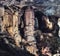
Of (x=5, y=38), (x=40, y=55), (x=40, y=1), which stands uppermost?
(x=40, y=1)

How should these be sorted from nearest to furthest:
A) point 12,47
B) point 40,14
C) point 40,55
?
point 12,47
point 40,55
point 40,14

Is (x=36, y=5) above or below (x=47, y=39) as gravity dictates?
above

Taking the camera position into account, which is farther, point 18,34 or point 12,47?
point 18,34

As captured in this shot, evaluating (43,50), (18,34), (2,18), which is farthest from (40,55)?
(2,18)

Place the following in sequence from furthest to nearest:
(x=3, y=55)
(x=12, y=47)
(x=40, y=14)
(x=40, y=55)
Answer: (x=40, y=14) → (x=40, y=55) → (x=12, y=47) → (x=3, y=55)

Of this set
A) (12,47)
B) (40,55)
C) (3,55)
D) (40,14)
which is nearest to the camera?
(3,55)

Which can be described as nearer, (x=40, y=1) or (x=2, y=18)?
(x=2, y=18)

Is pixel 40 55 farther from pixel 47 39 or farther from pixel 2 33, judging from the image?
pixel 2 33

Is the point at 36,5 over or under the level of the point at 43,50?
over
